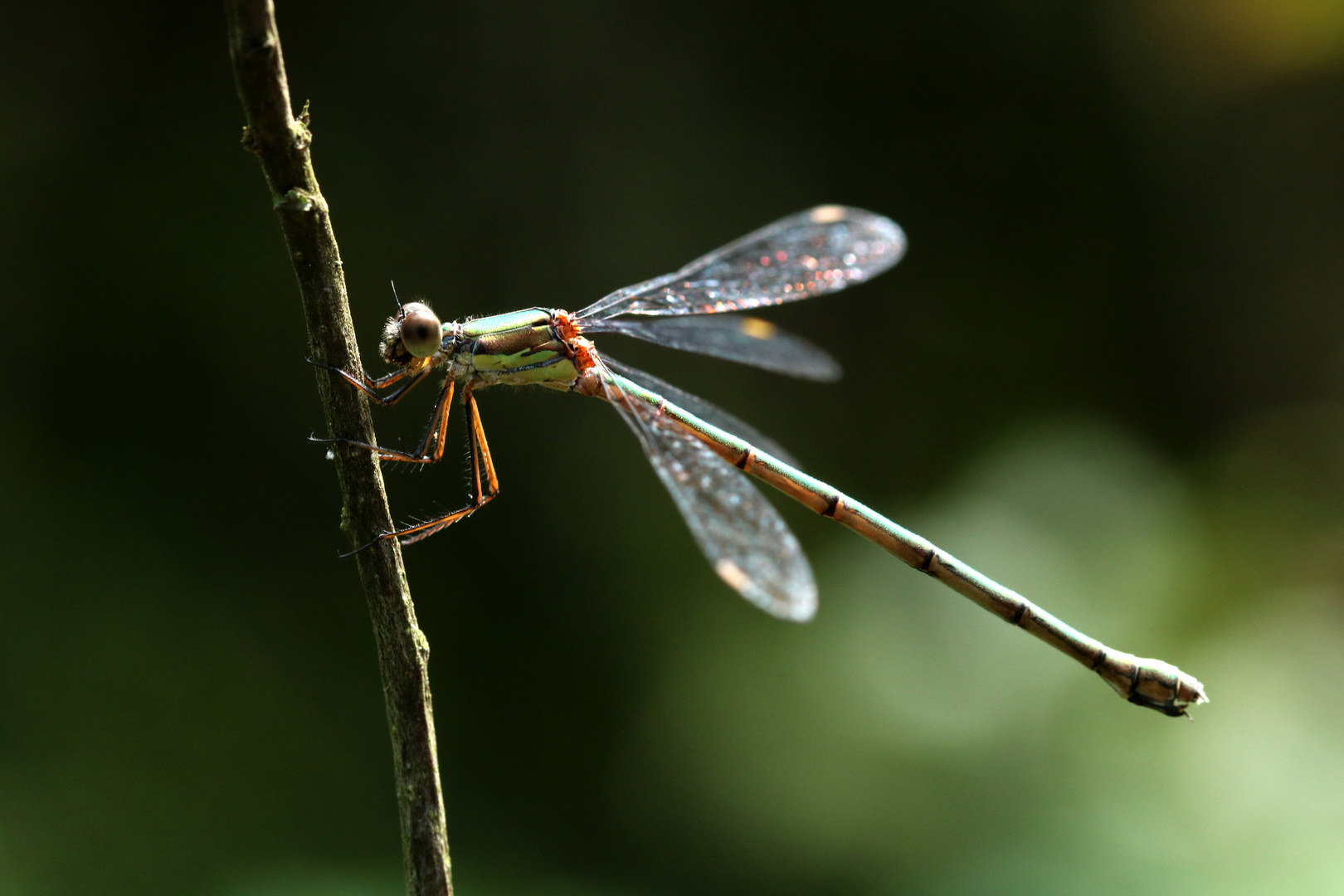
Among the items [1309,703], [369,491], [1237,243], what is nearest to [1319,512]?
[1309,703]

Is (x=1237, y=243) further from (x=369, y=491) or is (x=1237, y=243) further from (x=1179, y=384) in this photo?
(x=369, y=491)

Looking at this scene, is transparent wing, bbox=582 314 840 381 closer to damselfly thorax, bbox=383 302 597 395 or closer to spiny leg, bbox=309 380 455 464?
damselfly thorax, bbox=383 302 597 395

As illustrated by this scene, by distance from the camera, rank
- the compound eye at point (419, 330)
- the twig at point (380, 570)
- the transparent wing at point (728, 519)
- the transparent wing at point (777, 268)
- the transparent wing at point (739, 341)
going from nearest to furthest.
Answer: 1. the twig at point (380, 570)
2. the transparent wing at point (728, 519)
3. the compound eye at point (419, 330)
4. the transparent wing at point (777, 268)
5. the transparent wing at point (739, 341)

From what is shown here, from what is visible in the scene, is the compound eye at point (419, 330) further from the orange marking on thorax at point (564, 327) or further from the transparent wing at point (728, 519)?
the transparent wing at point (728, 519)

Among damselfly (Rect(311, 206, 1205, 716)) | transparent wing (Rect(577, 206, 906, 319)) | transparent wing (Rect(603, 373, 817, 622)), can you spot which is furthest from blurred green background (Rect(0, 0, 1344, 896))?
transparent wing (Rect(603, 373, 817, 622))

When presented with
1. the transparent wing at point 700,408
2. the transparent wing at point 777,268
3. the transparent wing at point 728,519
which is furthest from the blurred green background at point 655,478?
the transparent wing at point 728,519

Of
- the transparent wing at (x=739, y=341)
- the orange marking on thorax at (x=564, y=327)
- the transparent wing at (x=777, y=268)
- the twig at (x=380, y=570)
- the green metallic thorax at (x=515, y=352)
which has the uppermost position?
the transparent wing at (x=777, y=268)
